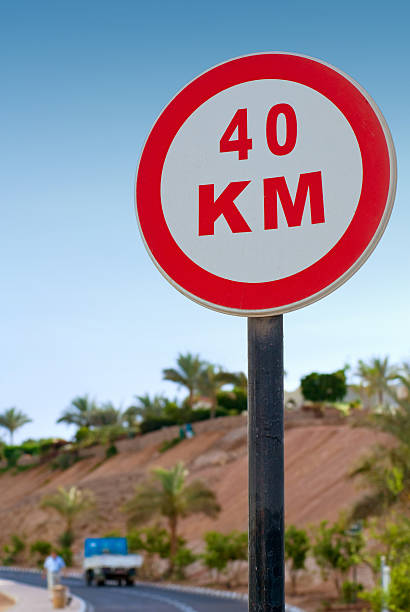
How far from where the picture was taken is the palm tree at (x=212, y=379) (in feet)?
165

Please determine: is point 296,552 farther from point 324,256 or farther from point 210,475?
point 210,475

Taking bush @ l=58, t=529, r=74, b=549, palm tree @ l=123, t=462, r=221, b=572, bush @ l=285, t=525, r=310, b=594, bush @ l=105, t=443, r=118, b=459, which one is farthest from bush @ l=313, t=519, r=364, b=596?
bush @ l=105, t=443, r=118, b=459

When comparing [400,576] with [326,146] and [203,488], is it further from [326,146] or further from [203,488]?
[203,488]

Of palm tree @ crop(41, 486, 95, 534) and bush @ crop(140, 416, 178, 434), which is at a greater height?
bush @ crop(140, 416, 178, 434)

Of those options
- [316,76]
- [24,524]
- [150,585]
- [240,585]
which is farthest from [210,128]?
[24,524]

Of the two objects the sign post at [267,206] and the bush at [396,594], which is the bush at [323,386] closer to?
the bush at [396,594]

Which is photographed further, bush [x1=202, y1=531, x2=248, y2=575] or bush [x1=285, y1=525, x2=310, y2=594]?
bush [x1=202, y1=531, x2=248, y2=575]

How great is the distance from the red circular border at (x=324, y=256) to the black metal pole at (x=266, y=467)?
0.33 ft

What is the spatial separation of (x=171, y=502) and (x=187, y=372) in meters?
20.3

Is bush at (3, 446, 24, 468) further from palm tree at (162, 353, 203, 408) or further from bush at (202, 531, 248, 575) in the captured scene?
bush at (202, 531, 248, 575)

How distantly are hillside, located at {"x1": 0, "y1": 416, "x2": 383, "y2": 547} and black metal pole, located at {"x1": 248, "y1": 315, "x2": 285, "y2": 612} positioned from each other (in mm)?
35403

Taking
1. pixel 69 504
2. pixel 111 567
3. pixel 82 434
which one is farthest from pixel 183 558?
pixel 82 434

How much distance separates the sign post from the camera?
1983 mm

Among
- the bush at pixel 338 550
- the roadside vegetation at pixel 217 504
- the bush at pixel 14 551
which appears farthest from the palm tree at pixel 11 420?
the bush at pixel 338 550
